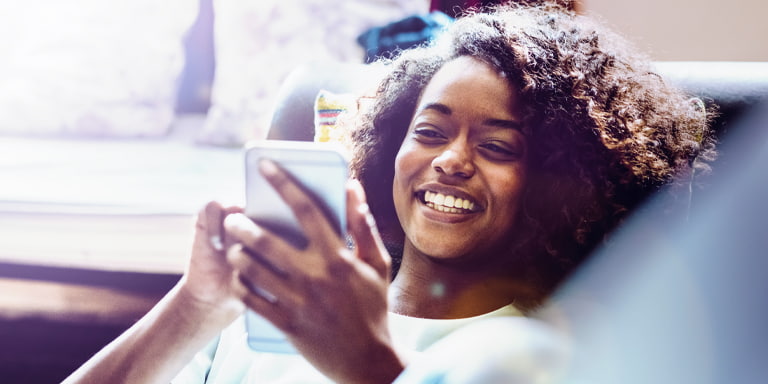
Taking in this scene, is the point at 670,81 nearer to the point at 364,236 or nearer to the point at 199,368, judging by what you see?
the point at 364,236

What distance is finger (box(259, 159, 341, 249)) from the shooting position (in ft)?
1.69

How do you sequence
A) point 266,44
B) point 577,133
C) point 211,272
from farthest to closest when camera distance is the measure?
point 266,44 < point 577,133 < point 211,272

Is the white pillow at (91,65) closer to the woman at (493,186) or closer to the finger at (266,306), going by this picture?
the woman at (493,186)

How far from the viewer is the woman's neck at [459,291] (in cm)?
74

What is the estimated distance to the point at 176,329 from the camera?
655 mm

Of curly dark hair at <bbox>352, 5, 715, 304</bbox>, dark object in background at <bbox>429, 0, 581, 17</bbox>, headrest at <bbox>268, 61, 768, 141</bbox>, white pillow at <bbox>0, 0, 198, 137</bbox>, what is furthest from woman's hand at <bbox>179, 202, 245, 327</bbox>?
white pillow at <bbox>0, 0, 198, 137</bbox>

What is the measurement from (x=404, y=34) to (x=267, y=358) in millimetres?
862

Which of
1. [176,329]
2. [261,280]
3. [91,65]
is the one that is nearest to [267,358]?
[176,329]

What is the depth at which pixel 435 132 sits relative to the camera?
0.75 m

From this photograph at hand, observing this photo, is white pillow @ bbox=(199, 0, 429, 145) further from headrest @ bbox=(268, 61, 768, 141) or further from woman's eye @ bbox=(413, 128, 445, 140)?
woman's eye @ bbox=(413, 128, 445, 140)

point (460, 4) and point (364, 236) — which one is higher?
point (460, 4)

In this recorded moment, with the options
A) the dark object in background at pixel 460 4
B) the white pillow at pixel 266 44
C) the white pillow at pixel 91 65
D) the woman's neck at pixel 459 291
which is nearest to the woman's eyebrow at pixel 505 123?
the woman's neck at pixel 459 291

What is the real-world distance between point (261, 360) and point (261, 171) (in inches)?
10.9

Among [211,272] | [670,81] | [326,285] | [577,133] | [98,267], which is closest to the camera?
[326,285]
